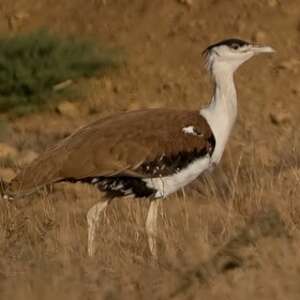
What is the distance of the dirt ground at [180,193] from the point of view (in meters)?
4.97

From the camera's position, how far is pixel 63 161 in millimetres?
6348

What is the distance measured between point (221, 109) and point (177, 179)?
55cm

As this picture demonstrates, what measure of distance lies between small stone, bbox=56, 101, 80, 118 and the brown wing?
6.12 m

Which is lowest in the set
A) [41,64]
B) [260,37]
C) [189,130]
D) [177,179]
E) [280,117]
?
[41,64]

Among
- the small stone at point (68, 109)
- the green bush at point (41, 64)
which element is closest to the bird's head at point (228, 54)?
the small stone at point (68, 109)

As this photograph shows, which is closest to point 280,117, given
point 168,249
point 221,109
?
point 221,109

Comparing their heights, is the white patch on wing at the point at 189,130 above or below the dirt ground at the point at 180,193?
above

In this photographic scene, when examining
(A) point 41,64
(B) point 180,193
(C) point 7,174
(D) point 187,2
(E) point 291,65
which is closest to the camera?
(B) point 180,193

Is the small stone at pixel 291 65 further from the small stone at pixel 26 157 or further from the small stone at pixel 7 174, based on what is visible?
the small stone at pixel 7 174

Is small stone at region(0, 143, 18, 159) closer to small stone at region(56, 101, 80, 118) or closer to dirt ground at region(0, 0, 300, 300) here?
dirt ground at region(0, 0, 300, 300)

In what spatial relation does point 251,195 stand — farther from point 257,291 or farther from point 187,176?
point 257,291

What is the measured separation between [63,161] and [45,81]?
6900 millimetres

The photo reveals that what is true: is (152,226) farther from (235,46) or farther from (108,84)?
(108,84)

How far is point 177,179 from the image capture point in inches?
253
